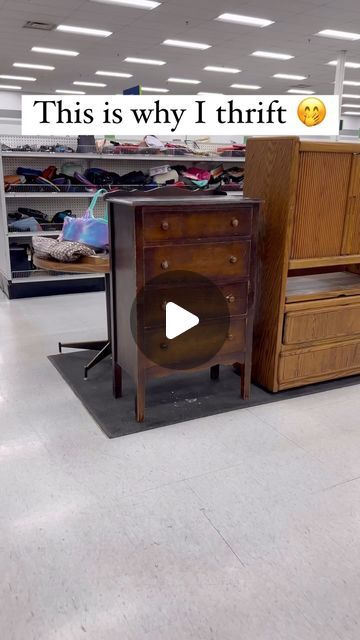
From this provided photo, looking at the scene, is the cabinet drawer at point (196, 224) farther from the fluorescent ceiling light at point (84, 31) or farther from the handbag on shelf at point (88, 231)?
the fluorescent ceiling light at point (84, 31)

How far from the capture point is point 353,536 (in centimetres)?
177

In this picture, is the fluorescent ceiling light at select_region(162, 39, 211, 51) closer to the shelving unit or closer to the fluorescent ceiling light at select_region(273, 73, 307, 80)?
the fluorescent ceiling light at select_region(273, 73, 307, 80)

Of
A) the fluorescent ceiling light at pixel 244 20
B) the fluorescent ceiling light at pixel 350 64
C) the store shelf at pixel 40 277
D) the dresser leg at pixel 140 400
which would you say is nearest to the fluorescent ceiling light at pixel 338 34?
the fluorescent ceiling light at pixel 244 20

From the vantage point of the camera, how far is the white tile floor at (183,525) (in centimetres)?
143

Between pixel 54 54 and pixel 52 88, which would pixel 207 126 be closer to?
pixel 54 54

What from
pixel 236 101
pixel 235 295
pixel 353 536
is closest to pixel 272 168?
pixel 235 295

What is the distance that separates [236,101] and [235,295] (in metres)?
13.9

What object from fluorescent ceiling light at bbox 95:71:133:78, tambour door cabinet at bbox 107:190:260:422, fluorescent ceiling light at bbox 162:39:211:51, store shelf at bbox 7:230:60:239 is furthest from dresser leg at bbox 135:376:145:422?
fluorescent ceiling light at bbox 95:71:133:78

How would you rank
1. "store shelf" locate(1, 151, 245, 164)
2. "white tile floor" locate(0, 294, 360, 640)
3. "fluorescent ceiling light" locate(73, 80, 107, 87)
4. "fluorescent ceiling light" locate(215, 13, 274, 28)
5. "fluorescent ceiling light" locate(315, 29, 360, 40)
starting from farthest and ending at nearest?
1. "fluorescent ceiling light" locate(73, 80, 107, 87)
2. "fluorescent ceiling light" locate(315, 29, 360, 40)
3. "fluorescent ceiling light" locate(215, 13, 274, 28)
4. "store shelf" locate(1, 151, 245, 164)
5. "white tile floor" locate(0, 294, 360, 640)

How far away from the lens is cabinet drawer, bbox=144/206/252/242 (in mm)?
2291

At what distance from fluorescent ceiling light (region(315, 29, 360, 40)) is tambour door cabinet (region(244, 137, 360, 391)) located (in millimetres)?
8932

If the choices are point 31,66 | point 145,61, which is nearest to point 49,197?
point 145,61

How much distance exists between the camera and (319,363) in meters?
2.97

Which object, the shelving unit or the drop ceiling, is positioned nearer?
the shelving unit
